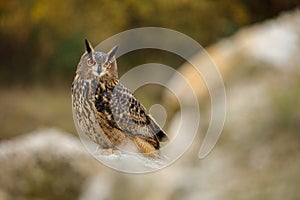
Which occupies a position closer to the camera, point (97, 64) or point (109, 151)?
point (97, 64)

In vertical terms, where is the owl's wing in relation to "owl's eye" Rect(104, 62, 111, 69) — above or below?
below

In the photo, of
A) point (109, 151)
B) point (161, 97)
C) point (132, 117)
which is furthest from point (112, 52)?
point (161, 97)

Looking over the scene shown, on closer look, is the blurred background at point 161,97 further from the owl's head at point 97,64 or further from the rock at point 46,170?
the owl's head at point 97,64

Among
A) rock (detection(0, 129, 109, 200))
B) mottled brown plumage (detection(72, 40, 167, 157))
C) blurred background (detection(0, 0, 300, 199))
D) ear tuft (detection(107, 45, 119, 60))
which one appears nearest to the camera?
ear tuft (detection(107, 45, 119, 60))

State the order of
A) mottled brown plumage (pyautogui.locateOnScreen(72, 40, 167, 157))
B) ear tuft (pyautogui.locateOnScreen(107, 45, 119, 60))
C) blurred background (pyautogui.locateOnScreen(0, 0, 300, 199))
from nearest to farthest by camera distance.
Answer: ear tuft (pyautogui.locateOnScreen(107, 45, 119, 60)), mottled brown plumage (pyautogui.locateOnScreen(72, 40, 167, 157)), blurred background (pyautogui.locateOnScreen(0, 0, 300, 199))

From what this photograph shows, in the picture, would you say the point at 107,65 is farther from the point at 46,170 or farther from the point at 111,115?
the point at 46,170

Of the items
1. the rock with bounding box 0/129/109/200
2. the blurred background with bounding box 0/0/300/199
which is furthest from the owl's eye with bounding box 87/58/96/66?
the rock with bounding box 0/129/109/200

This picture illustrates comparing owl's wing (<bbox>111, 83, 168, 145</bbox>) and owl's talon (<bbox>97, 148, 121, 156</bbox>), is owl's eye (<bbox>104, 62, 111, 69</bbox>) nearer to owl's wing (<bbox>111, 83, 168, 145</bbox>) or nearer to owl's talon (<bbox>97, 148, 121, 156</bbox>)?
owl's wing (<bbox>111, 83, 168, 145</bbox>)
